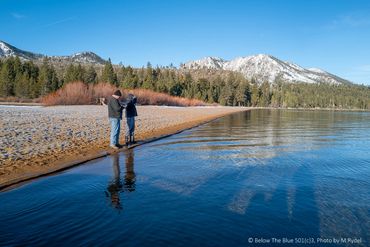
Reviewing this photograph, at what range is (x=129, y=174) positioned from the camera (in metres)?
9.89

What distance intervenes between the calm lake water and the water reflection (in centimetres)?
3

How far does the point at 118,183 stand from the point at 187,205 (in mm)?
2687

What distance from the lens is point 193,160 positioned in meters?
12.6

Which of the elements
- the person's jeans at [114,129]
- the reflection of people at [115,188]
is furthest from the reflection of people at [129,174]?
the person's jeans at [114,129]

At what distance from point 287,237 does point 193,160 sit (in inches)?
288

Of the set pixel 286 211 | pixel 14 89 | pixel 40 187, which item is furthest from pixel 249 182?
pixel 14 89

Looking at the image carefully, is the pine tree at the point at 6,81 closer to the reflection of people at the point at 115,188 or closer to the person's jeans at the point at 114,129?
the person's jeans at the point at 114,129

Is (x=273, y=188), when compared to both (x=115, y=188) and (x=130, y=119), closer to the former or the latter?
(x=115, y=188)

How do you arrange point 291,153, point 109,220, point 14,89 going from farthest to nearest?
1. point 14,89
2. point 291,153
3. point 109,220

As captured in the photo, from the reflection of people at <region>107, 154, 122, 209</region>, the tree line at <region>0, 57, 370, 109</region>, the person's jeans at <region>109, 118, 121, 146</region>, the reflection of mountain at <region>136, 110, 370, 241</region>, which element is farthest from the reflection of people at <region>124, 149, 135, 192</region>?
the tree line at <region>0, 57, 370, 109</region>

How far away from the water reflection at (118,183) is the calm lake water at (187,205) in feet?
0.09

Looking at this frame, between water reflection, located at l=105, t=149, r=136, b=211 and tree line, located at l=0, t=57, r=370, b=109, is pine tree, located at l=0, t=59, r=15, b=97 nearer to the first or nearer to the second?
tree line, located at l=0, t=57, r=370, b=109

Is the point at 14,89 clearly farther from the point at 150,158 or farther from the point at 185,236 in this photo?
the point at 185,236

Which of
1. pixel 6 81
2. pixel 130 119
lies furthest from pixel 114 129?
pixel 6 81
